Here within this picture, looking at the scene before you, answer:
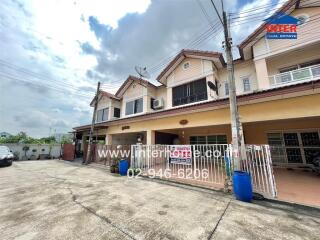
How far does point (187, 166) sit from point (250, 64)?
904 cm

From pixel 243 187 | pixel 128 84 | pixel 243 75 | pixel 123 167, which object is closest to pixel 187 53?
pixel 243 75

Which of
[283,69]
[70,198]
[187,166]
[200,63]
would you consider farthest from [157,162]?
[283,69]

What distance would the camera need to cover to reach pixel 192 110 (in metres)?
7.96

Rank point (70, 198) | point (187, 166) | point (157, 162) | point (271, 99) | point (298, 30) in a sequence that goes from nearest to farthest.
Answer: point (70, 198) → point (271, 99) → point (187, 166) → point (298, 30) → point (157, 162)

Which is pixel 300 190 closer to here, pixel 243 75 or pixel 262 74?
pixel 262 74

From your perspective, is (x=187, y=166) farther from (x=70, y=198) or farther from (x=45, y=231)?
(x=45, y=231)

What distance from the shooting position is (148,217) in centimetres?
393

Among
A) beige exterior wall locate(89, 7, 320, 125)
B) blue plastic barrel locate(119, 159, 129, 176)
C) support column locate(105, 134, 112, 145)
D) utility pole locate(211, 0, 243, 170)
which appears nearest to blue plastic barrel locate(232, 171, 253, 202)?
utility pole locate(211, 0, 243, 170)

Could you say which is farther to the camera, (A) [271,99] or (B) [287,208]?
(A) [271,99]

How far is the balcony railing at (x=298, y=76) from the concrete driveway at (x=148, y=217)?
7.61 meters

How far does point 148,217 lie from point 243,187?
326cm

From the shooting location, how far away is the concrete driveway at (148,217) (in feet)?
10.5

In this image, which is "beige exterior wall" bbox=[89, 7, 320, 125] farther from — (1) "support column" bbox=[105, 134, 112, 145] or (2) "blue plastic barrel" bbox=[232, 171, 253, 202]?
(2) "blue plastic barrel" bbox=[232, 171, 253, 202]

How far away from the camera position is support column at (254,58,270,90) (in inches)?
371
